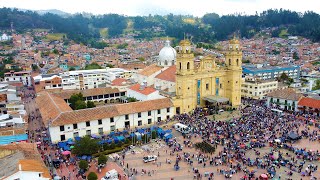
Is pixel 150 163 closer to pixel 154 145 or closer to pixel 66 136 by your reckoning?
pixel 154 145

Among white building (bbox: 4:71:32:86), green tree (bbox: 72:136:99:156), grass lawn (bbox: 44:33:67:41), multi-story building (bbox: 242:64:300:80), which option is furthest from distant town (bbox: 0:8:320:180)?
grass lawn (bbox: 44:33:67:41)

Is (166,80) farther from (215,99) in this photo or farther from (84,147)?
(84,147)

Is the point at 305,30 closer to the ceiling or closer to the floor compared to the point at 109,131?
closer to the ceiling

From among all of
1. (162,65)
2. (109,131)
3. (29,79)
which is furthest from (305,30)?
(109,131)

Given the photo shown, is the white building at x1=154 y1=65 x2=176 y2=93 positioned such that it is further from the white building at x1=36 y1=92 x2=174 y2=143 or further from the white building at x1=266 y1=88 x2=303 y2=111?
the white building at x1=266 y1=88 x2=303 y2=111

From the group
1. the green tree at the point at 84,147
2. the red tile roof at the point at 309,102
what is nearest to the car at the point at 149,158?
the green tree at the point at 84,147

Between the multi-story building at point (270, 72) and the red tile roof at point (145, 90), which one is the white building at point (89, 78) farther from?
the multi-story building at point (270, 72)
